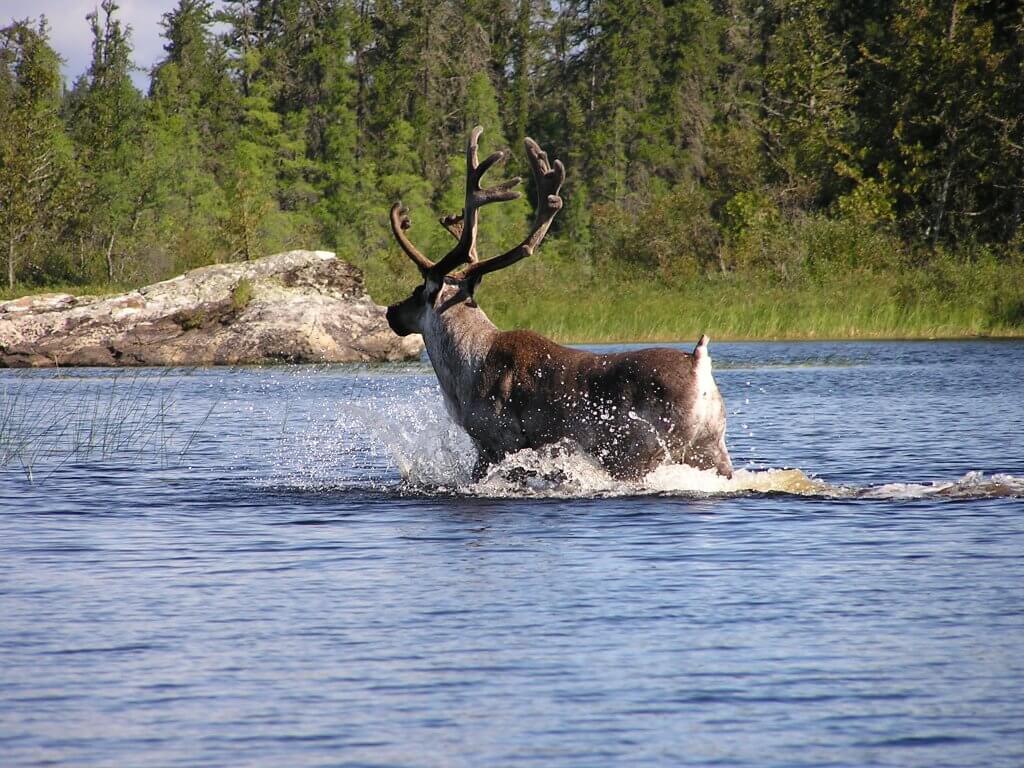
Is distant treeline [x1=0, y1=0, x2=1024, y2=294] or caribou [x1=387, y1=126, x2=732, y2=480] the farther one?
distant treeline [x1=0, y1=0, x2=1024, y2=294]

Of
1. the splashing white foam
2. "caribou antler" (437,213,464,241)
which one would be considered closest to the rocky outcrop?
the splashing white foam

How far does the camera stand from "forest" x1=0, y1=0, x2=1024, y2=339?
41.0 meters

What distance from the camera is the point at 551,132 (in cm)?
7869

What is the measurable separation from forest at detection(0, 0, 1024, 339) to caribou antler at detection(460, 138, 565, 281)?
22.9m

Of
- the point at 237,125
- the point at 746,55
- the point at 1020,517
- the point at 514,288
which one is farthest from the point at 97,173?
the point at 1020,517

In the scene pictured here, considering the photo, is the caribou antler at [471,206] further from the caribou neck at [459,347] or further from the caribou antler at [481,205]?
the caribou neck at [459,347]

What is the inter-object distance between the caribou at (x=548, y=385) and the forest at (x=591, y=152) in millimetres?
23209

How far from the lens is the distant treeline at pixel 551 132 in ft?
150

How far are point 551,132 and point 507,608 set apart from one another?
7252 cm

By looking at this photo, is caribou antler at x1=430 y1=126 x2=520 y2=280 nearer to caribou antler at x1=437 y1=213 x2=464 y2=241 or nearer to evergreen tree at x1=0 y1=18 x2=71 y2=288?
caribou antler at x1=437 y1=213 x2=464 y2=241

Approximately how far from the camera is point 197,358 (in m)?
30.0

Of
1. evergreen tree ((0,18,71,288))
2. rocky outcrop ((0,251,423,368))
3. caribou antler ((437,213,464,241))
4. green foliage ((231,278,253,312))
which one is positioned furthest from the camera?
evergreen tree ((0,18,71,288))

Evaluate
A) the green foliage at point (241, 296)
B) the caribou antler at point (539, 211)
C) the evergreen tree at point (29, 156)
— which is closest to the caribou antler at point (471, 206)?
the caribou antler at point (539, 211)

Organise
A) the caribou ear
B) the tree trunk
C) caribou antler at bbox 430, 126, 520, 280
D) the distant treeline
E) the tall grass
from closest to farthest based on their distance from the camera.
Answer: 1. the caribou ear
2. caribou antler at bbox 430, 126, 520, 280
3. the tall grass
4. the distant treeline
5. the tree trunk
